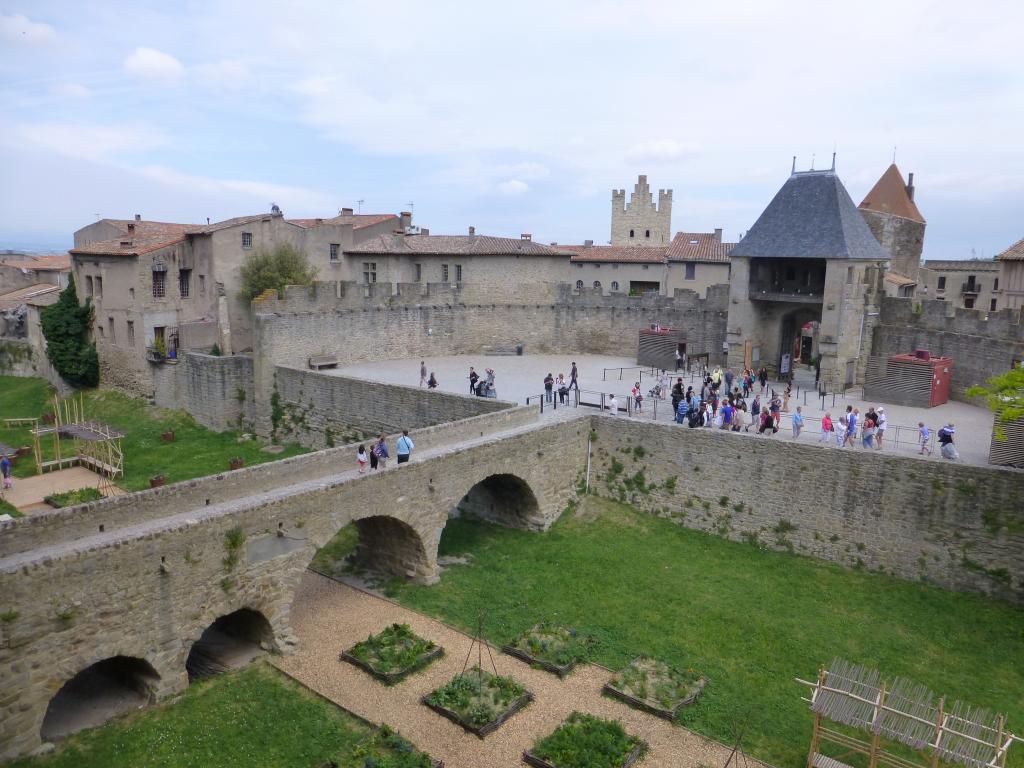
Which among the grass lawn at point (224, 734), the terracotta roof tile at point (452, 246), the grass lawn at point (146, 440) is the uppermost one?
the terracotta roof tile at point (452, 246)

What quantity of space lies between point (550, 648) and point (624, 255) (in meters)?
36.4

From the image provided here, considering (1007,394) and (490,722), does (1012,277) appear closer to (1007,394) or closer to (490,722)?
(1007,394)

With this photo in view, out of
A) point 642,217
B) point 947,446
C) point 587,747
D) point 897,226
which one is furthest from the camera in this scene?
point 642,217

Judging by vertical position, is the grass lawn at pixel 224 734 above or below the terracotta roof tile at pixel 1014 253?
below

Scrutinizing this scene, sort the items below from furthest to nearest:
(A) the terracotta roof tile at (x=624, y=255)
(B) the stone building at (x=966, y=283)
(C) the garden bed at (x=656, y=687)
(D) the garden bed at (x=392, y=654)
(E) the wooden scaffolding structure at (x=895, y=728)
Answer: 1. (B) the stone building at (x=966, y=283)
2. (A) the terracotta roof tile at (x=624, y=255)
3. (D) the garden bed at (x=392, y=654)
4. (C) the garden bed at (x=656, y=687)
5. (E) the wooden scaffolding structure at (x=895, y=728)

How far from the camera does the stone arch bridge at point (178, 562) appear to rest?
36.1ft

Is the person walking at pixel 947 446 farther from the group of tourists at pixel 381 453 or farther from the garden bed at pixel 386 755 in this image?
the garden bed at pixel 386 755

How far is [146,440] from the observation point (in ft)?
94.8

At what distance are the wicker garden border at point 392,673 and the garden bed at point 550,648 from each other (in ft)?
4.69

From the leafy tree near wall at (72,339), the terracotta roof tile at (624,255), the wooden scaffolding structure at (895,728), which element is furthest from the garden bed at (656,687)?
the terracotta roof tile at (624,255)

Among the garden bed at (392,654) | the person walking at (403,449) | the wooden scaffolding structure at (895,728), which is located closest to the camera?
the wooden scaffolding structure at (895,728)

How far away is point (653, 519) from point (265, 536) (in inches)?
463

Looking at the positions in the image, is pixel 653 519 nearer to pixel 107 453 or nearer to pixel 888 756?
pixel 888 756

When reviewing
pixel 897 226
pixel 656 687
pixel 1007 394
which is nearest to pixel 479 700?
pixel 656 687
